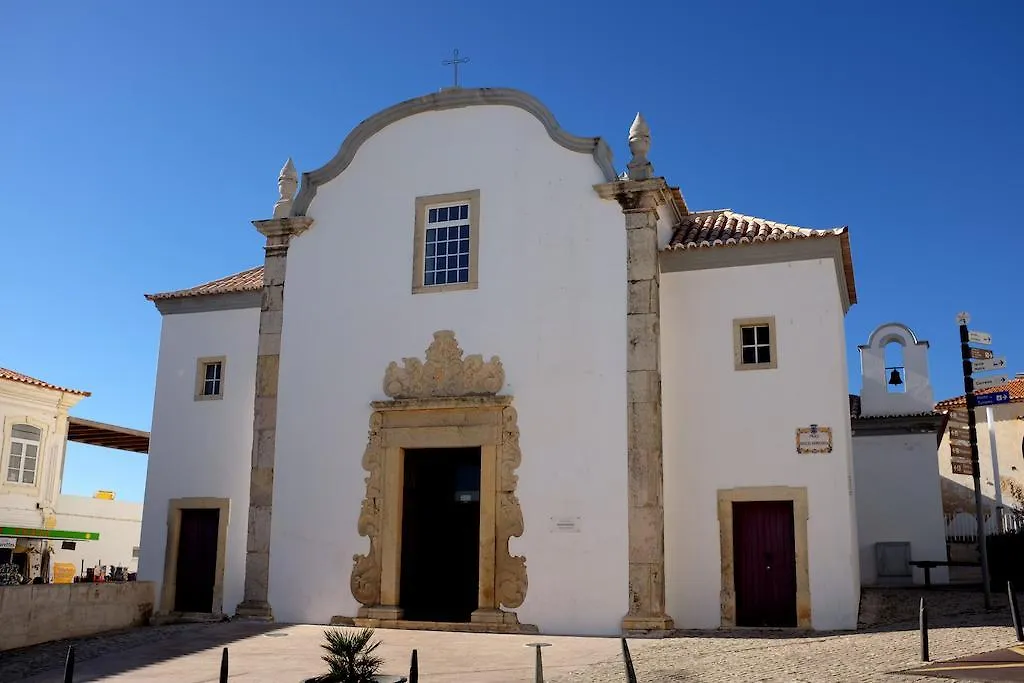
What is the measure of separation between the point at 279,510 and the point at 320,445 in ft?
3.94

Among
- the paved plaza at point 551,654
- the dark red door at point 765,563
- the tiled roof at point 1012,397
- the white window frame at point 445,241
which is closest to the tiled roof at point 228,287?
the white window frame at point 445,241

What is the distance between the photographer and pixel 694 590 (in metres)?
14.0

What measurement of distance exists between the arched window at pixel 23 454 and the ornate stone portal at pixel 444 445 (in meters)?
15.1

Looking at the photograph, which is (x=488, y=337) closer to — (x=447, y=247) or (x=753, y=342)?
(x=447, y=247)

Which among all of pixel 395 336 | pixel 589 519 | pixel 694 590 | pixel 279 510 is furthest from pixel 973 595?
pixel 279 510

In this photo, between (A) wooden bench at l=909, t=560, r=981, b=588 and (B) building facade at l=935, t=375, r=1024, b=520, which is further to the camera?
(B) building facade at l=935, t=375, r=1024, b=520

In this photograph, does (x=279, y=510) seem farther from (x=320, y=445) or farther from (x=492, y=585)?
(x=492, y=585)

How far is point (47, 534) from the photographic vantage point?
27.0 m

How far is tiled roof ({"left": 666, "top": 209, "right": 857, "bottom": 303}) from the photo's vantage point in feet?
47.4

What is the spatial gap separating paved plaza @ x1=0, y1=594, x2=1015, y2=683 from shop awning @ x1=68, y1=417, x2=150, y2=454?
612 inches

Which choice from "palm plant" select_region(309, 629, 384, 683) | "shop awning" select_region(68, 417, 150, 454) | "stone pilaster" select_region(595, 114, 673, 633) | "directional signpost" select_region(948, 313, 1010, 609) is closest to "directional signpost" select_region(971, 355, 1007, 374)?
"directional signpost" select_region(948, 313, 1010, 609)

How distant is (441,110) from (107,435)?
1876 centimetres

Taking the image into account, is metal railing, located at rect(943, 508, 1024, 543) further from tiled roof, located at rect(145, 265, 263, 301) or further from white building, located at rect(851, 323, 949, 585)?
tiled roof, located at rect(145, 265, 263, 301)

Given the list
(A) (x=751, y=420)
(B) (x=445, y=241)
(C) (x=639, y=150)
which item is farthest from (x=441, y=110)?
(A) (x=751, y=420)
